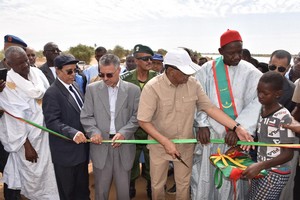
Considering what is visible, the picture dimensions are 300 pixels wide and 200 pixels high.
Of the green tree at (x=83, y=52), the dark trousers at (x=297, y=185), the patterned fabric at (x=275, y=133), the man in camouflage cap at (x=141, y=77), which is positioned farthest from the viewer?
the green tree at (x=83, y=52)

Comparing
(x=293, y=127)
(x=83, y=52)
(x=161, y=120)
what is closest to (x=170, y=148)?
(x=161, y=120)

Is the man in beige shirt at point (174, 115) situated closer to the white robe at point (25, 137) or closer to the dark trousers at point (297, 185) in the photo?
the dark trousers at point (297, 185)

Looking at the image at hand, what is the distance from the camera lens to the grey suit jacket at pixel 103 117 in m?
3.44

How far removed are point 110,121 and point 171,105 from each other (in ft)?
2.61

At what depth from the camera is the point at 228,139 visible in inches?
125

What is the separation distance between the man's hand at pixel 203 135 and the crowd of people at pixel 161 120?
0.01 meters

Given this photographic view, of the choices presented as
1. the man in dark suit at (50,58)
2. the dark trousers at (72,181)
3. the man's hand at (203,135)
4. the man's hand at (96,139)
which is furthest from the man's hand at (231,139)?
the man in dark suit at (50,58)

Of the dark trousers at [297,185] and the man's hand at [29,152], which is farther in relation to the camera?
the man's hand at [29,152]

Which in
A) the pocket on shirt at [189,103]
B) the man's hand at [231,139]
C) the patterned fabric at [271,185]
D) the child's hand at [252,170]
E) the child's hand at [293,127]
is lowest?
the patterned fabric at [271,185]

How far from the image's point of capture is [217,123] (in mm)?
3635

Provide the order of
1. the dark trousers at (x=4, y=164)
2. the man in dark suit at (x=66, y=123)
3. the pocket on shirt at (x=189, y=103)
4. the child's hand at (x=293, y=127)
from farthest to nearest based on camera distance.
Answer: the dark trousers at (x=4, y=164)
the man in dark suit at (x=66, y=123)
the pocket on shirt at (x=189, y=103)
the child's hand at (x=293, y=127)

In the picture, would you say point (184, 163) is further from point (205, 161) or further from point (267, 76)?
point (267, 76)

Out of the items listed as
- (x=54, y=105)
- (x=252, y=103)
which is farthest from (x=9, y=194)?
(x=252, y=103)

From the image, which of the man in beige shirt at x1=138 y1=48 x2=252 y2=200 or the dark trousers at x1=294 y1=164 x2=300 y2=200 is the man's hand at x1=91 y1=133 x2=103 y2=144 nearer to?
the man in beige shirt at x1=138 y1=48 x2=252 y2=200
